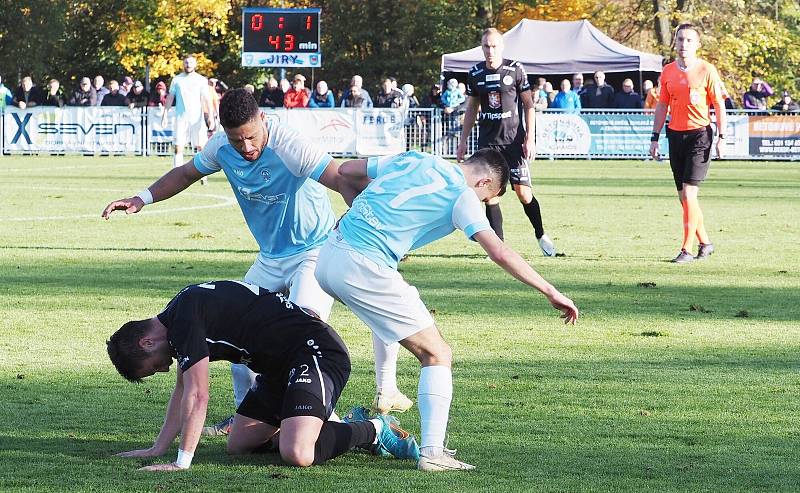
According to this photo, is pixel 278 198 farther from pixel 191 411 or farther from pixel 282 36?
pixel 282 36

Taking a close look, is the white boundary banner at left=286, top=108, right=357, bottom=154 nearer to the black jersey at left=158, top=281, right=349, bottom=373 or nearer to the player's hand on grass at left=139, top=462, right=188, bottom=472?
the black jersey at left=158, top=281, right=349, bottom=373

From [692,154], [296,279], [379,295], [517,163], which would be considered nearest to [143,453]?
[379,295]

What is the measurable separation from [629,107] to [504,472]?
100 ft


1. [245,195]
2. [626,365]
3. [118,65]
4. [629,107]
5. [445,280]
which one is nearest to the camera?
[245,195]

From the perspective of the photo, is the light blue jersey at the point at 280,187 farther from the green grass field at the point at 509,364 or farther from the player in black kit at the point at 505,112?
the player in black kit at the point at 505,112

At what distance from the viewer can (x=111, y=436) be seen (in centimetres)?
661

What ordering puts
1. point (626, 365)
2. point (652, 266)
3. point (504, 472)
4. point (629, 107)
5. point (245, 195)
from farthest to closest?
point (629, 107)
point (652, 266)
point (626, 365)
point (245, 195)
point (504, 472)

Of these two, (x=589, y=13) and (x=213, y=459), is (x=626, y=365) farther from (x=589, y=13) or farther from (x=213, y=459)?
(x=589, y=13)

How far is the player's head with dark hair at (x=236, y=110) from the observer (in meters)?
6.73

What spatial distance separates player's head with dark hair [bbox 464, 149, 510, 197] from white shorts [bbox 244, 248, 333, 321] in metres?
1.25

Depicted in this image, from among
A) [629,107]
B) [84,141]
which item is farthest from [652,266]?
[84,141]

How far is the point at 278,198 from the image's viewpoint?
24.1 ft

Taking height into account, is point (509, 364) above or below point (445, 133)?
below

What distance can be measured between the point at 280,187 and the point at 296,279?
1.54 feet
